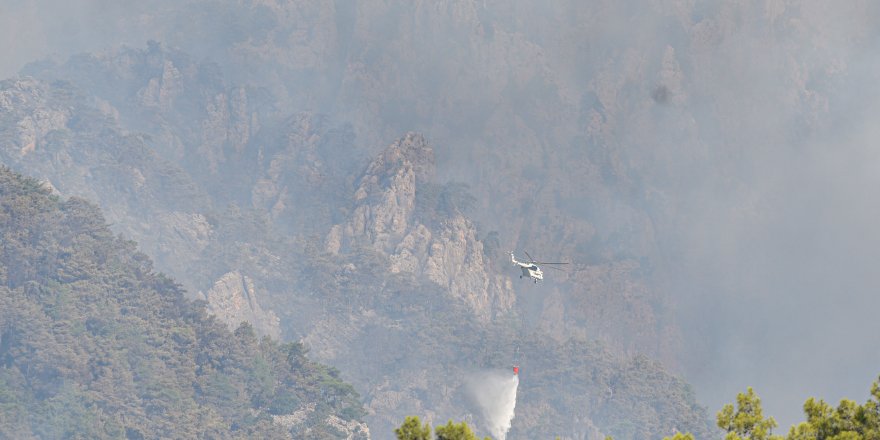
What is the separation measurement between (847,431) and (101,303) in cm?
11816

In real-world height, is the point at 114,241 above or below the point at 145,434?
above

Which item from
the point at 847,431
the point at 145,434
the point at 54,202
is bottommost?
the point at 847,431

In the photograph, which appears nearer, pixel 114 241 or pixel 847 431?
pixel 847 431

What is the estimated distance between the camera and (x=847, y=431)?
67.9m

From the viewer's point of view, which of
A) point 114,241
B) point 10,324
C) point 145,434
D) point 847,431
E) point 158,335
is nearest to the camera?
point 847,431

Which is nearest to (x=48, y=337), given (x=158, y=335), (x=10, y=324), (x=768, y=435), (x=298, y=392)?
(x=10, y=324)

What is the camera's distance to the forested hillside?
157m

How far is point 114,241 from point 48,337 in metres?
29.1

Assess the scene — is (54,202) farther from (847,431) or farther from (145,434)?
(847,431)

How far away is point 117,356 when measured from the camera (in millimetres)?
167000

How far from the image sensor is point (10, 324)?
164375 mm

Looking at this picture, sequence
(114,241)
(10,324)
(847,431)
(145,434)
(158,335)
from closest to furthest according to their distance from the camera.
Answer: (847,431) → (145,434) → (10,324) → (158,335) → (114,241)

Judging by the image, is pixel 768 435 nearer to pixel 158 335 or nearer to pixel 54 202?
pixel 158 335

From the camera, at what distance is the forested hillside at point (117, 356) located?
515 ft
